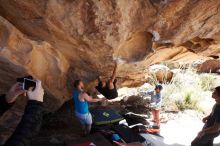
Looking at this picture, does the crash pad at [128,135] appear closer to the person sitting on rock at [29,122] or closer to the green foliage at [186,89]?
the person sitting on rock at [29,122]

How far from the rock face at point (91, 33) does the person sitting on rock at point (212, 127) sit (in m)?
1.29

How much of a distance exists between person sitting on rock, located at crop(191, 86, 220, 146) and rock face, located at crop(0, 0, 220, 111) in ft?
4.23

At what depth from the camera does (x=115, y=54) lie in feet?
21.9

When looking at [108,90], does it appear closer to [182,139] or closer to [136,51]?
[136,51]

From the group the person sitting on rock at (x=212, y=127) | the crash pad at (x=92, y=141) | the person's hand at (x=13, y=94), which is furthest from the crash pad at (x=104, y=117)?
the person's hand at (x=13, y=94)

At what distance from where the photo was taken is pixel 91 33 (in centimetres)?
582

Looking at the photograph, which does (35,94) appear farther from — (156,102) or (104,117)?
(156,102)

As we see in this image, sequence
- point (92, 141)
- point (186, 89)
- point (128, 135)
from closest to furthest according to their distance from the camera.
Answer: point (92, 141), point (128, 135), point (186, 89)

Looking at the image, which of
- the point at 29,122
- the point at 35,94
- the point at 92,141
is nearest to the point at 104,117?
the point at 92,141

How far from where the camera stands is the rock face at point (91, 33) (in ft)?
17.8

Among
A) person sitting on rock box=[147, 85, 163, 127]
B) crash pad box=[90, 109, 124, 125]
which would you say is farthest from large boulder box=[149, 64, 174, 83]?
crash pad box=[90, 109, 124, 125]

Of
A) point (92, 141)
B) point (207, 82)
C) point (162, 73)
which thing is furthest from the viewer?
point (162, 73)

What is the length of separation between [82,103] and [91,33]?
188 cm

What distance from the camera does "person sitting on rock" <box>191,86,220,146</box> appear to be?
605cm
